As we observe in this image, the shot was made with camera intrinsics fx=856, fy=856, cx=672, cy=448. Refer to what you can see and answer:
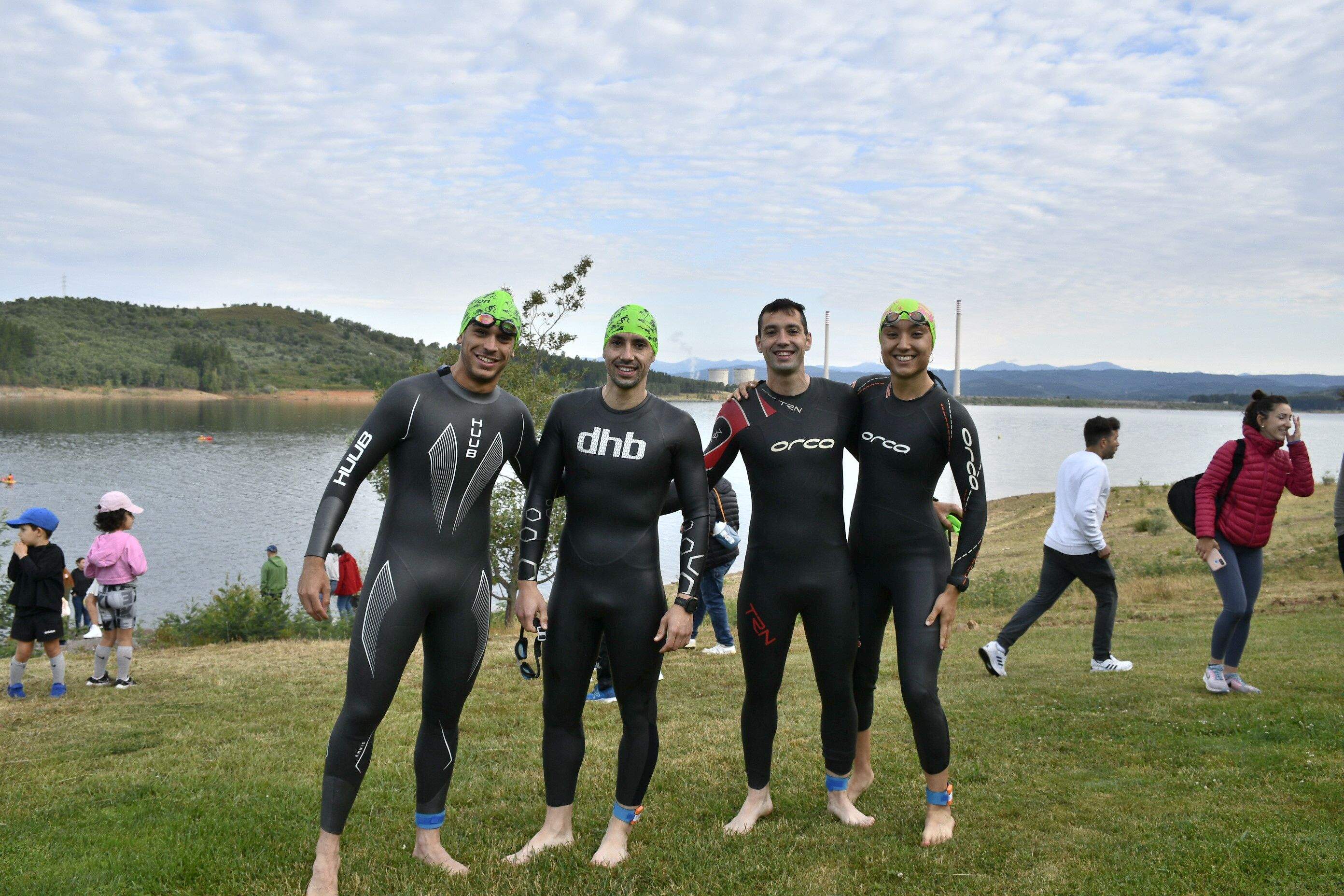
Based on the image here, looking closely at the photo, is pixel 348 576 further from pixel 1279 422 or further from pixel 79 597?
pixel 1279 422

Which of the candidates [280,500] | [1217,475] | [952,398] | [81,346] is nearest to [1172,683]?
[1217,475]

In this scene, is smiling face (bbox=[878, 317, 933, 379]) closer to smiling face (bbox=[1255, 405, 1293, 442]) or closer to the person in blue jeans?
smiling face (bbox=[1255, 405, 1293, 442])

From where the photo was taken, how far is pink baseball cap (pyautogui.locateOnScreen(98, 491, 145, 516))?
9.34 m

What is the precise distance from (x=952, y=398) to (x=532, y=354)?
45.7 feet

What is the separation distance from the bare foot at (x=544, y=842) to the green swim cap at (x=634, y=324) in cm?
259

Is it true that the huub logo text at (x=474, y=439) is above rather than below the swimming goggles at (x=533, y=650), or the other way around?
above

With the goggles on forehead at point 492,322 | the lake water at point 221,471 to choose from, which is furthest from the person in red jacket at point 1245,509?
the lake water at point 221,471

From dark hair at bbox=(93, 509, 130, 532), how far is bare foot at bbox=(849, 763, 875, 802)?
8345 mm

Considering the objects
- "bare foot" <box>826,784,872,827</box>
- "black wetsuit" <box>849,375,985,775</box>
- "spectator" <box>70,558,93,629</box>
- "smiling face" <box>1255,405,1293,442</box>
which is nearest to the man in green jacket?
"spectator" <box>70,558,93,629</box>

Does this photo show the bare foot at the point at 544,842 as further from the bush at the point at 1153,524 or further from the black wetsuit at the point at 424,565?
the bush at the point at 1153,524

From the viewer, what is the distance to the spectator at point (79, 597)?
17516 mm

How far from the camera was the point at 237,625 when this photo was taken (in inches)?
607

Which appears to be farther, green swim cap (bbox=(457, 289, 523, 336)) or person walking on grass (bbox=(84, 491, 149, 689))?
person walking on grass (bbox=(84, 491, 149, 689))

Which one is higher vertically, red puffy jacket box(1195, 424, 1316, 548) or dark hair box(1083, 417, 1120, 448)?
dark hair box(1083, 417, 1120, 448)
